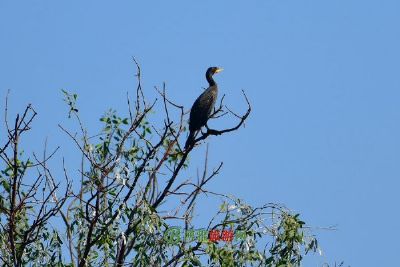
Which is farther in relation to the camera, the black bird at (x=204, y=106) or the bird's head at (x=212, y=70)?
the bird's head at (x=212, y=70)

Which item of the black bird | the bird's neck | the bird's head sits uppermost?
the bird's head

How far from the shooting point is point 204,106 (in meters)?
9.48

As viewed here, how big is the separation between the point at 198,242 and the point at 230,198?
535 mm

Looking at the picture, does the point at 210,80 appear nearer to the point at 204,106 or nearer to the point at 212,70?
the point at 212,70

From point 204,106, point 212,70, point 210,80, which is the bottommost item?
point 204,106

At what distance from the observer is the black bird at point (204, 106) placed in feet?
29.5

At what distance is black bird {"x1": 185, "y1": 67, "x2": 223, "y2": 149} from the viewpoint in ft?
29.5

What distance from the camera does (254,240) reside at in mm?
6320

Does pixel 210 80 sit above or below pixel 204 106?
above

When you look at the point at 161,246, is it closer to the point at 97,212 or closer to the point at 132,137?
the point at 97,212

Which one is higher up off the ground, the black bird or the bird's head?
the bird's head

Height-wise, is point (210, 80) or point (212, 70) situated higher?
point (212, 70)

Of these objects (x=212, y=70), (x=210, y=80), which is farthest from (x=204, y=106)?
(x=212, y=70)

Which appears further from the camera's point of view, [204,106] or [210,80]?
[210,80]
